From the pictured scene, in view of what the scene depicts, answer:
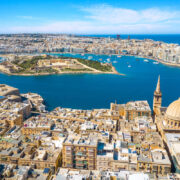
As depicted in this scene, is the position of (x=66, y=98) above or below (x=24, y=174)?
below

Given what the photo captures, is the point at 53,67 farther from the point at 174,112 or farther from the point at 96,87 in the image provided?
the point at 174,112

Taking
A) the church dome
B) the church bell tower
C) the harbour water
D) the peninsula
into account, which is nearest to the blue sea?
the harbour water

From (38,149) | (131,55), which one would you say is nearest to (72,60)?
(131,55)

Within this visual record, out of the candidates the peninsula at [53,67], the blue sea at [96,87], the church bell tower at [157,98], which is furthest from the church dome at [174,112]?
the peninsula at [53,67]

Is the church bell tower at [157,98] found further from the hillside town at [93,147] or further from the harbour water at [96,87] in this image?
the harbour water at [96,87]

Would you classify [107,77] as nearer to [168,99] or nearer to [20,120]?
[168,99]

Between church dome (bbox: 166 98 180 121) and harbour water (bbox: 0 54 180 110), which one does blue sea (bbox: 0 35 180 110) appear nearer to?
harbour water (bbox: 0 54 180 110)

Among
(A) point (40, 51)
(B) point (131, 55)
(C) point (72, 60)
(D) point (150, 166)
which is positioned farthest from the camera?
(A) point (40, 51)
